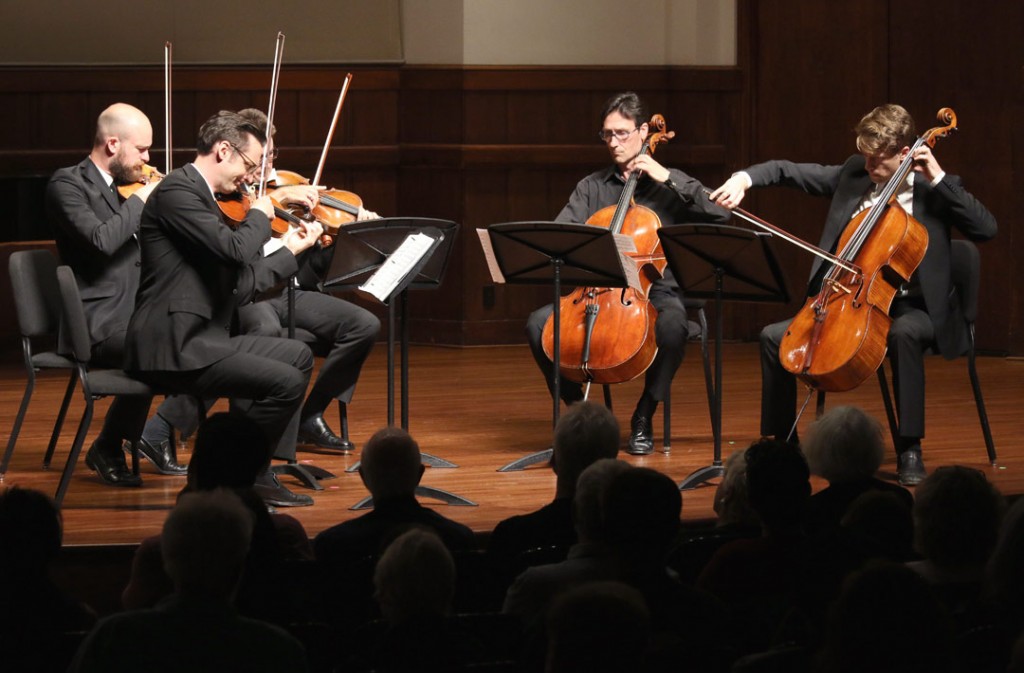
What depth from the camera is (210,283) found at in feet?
16.2

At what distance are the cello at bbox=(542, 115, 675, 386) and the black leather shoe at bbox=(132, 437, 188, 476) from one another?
137cm

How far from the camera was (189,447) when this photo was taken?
20.0ft

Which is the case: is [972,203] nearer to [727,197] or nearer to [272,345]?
[727,197]

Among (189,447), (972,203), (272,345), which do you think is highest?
(972,203)

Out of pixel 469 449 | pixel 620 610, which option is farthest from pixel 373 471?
pixel 469 449

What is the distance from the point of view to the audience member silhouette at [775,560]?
3016 millimetres

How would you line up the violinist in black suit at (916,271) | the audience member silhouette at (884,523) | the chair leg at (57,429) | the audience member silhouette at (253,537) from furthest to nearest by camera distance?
the chair leg at (57,429) < the violinist in black suit at (916,271) < the audience member silhouette at (884,523) < the audience member silhouette at (253,537)

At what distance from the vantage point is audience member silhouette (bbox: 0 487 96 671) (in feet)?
9.43

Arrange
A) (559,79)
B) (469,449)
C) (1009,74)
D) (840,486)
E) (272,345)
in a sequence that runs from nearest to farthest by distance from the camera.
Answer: (840,486)
(272,345)
(469,449)
(1009,74)
(559,79)

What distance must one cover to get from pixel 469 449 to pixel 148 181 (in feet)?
5.00

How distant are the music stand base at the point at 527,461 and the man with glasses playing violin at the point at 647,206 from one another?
316 mm

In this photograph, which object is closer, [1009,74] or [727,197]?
[727,197]

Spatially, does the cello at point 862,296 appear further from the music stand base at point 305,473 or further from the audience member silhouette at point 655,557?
the audience member silhouette at point 655,557

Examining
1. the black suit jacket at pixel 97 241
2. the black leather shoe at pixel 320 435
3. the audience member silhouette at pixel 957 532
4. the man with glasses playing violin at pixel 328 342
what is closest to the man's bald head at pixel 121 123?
the black suit jacket at pixel 97 241
